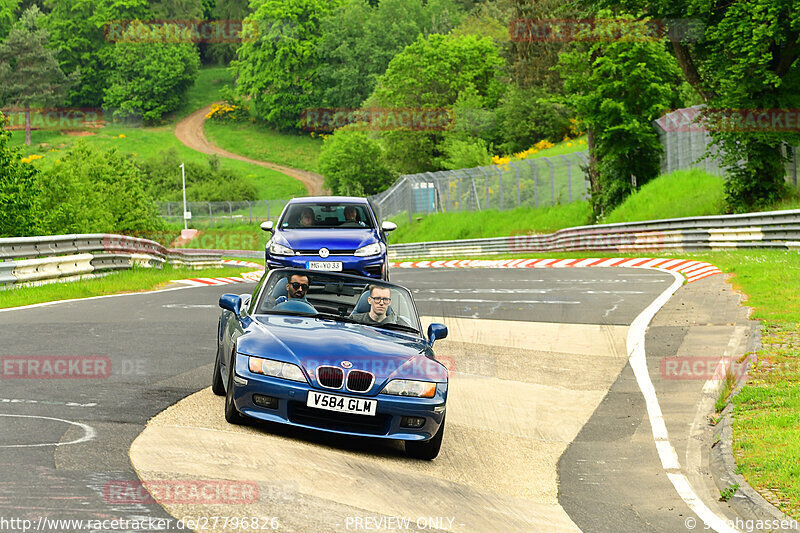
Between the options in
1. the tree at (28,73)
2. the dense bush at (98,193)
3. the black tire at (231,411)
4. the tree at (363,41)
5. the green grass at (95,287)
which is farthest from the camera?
the tree at (363,41)

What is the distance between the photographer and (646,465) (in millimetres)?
8078

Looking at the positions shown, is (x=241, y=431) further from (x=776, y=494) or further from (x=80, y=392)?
(x=776, y=494)

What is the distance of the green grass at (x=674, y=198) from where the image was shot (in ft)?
124

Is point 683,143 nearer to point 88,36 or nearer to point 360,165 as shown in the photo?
point 360,165

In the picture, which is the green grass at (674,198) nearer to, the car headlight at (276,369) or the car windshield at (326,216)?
the car windshield at (326,216)

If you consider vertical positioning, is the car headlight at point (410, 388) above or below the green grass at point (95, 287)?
above

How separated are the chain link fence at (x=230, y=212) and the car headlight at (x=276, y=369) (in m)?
88.5

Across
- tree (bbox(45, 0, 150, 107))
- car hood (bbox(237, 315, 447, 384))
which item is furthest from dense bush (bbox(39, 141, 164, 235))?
tree (bbox(45, 0, 150, 107))

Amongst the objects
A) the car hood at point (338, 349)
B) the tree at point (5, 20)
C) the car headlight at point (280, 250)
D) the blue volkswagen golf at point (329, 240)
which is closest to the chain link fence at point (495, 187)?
the blue volkswagen golf at point (329, 240)

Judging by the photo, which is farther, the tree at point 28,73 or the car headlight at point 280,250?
the tree at point 28,73

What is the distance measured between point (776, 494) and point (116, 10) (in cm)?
16586

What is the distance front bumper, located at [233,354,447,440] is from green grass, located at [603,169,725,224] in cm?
3025

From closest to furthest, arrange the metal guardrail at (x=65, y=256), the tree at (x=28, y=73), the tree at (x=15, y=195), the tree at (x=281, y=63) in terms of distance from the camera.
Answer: the metal guardrail at (x=65, y=256) → the tree at (x=15, y=195) → the tree at (x=28, y=73) → the tree at (x=281, y=63)

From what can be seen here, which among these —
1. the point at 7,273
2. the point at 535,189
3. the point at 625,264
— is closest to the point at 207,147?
the point at 535,189
